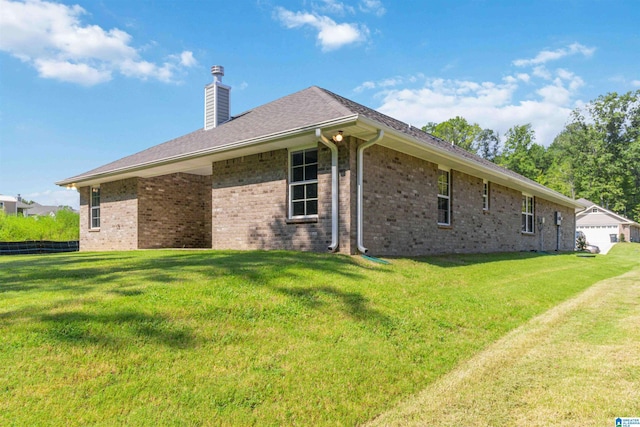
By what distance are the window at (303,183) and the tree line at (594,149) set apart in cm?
4650

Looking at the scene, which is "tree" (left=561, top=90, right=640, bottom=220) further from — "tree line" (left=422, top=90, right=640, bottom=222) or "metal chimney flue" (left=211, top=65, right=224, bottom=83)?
"metal chimney flue" (left=211, top=65, right=224, bottom=83)

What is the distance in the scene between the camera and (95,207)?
16.3m

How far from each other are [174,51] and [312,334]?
39.9ft

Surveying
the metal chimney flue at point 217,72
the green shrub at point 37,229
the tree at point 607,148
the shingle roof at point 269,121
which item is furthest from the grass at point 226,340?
the tree at point 607,148

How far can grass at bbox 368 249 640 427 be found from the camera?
321 cm

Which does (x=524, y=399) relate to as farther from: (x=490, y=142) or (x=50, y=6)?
(x=490, y=142)

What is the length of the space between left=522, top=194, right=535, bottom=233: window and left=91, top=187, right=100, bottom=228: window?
17.6 m

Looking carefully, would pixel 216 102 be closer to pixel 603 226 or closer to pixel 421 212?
pixel 421 212

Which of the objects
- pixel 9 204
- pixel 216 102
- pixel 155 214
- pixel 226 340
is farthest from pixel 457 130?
pixel 9 204

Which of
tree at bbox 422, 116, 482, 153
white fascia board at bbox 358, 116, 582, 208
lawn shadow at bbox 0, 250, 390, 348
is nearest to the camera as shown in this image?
lawn shadow at bbox 0, 250, 390, 348

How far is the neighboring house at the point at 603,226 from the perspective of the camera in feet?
141

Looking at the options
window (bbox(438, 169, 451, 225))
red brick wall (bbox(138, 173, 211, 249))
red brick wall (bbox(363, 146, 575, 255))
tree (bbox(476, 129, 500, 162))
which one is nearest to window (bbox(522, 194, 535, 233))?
red brick wall (bbox(363, 146, 575, 255))

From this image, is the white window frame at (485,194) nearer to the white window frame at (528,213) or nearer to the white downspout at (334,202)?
the white window frame at (528,213)

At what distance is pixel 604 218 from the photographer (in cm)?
4412
